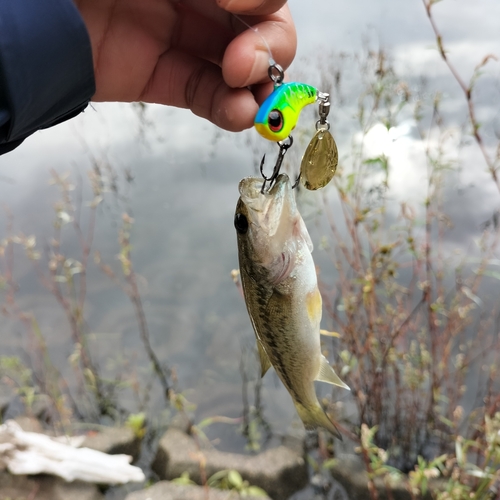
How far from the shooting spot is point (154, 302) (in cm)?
497

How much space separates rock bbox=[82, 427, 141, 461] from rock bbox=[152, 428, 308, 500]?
0.34m

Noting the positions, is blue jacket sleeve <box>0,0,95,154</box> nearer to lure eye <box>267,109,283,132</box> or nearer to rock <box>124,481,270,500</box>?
lure eye <box>267,109,283,132</box>

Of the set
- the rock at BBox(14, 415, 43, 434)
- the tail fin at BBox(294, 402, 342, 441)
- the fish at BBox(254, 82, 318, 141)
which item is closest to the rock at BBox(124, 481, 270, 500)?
the rock at BBox(14, 415, 43, 434)

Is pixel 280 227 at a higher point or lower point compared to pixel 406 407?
higher

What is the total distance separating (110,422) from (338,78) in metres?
3.83

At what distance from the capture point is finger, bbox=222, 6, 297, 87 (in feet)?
4.40

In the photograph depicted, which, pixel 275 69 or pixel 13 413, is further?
pixel 13 413

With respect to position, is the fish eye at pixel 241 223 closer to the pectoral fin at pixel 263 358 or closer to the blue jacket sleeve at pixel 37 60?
the pectoral fin at pixel 263 358

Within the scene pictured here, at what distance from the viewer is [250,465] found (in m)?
3.57

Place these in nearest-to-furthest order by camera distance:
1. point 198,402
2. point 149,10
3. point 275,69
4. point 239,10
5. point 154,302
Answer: point 239,10 < point 275,69 < point 149,10 < point 198,402 < point 154,302

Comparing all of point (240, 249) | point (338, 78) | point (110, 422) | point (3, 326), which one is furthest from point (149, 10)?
point (3, 326)

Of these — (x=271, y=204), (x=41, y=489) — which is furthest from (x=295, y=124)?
(x=41, y=489)

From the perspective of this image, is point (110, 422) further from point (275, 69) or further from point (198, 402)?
point (275, 69)

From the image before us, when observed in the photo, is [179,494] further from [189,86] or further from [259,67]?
[259,67]
